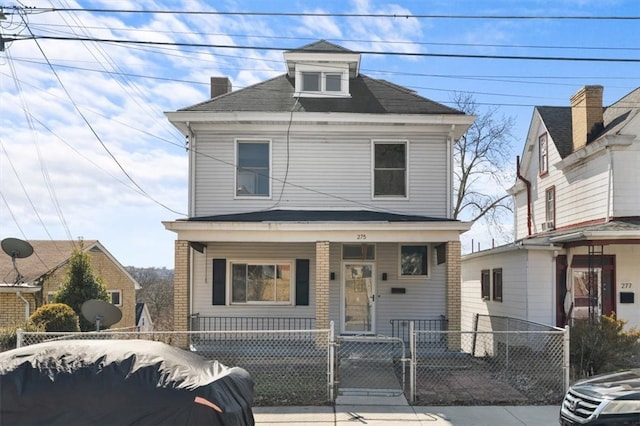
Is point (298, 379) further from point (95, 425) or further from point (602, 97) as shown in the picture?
point (602, 97)

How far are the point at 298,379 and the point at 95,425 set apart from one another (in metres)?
5.91

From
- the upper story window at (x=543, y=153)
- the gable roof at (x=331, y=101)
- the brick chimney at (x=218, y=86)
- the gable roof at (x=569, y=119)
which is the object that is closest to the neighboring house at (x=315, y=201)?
the gable roof at (x=331, y=101)

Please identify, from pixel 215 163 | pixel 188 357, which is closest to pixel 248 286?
pixel 215 163

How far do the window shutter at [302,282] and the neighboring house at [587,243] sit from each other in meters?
5.57

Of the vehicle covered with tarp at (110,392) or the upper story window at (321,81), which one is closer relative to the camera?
the vehicle covered with tarp at (110,392)

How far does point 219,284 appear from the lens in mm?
14469

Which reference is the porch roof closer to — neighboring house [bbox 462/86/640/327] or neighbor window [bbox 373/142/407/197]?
neighbor window [bbox 373/142/407/197]

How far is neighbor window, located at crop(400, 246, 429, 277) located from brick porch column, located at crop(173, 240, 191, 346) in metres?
5.63

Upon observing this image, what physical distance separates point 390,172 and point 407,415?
7835mm

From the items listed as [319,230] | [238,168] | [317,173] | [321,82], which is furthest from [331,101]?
[319,230]

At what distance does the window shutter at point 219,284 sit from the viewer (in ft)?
47.4

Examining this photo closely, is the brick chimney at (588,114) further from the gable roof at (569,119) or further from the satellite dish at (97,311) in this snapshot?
the satellite dish at (97,311)

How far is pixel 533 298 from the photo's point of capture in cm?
1388

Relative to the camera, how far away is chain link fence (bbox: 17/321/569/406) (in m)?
8.81
